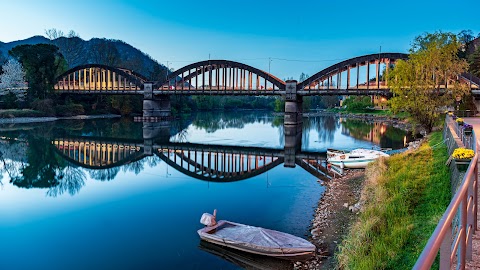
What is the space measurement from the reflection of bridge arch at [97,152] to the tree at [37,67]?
40017mm

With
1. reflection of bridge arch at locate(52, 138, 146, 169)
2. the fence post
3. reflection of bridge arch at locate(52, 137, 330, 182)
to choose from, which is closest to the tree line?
reflection of bridge arch at locate(52, 137, 330, 182)

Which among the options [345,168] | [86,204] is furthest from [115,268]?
[345,168]

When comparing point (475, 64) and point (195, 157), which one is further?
point (475, 64)

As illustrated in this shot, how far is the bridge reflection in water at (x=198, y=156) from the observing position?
106ft

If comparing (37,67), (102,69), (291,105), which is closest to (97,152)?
(291,105)

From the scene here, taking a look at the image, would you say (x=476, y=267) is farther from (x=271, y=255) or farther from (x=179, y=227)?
(x=179, y=227)

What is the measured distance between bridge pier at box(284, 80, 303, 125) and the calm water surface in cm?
3043

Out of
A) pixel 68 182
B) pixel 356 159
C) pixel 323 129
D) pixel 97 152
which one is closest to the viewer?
pixel 68 182

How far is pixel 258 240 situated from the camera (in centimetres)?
1334

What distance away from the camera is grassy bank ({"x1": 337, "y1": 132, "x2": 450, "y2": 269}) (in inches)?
407

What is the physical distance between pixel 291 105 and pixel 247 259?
216 ft

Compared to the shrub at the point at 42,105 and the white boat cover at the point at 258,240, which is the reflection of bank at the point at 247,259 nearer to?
the white boat cover at the point at 258,240

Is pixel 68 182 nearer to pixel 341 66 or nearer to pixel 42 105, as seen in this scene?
pixel 341 66

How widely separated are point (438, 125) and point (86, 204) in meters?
40.2
